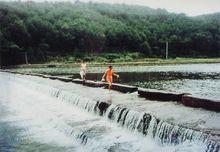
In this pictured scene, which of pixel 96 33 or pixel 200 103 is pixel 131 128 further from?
pixel 96 33

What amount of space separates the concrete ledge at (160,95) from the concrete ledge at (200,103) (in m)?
0.82

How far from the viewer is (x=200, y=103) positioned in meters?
14.7

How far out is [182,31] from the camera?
375ft

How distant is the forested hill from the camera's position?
9975 cm

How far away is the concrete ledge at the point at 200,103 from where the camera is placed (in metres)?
13.9

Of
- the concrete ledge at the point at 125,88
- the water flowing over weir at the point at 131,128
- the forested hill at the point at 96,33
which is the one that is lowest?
the water flowing over weir at the point at 131,128

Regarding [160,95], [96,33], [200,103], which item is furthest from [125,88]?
[96,33]

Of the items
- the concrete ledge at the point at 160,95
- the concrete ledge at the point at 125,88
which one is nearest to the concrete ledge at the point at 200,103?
the concrete ledge at the point at 160,95

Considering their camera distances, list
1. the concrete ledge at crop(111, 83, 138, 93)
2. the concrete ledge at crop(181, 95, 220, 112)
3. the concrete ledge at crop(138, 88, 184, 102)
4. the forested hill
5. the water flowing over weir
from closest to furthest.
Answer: the water flowing over weir, the concrete ledge at crop(181, 95, 220, 112), the concrete ledge at crop(138, 88, 184, 102), the concrete ledge at crop(111, 83, 138, 93), the forested hill

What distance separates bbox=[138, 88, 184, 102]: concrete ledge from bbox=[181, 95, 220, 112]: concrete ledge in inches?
32.2

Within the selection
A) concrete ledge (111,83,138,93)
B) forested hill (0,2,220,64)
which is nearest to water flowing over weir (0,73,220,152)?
concrete ledge (111,83,138,93)

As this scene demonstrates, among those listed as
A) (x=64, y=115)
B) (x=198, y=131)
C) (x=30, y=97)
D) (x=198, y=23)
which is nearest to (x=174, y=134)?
(x=198, y=131)

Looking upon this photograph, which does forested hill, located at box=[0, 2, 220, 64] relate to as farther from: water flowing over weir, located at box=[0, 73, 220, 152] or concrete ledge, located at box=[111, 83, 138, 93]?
water flowing over weir, located at box=[0, 73, 220, 152]

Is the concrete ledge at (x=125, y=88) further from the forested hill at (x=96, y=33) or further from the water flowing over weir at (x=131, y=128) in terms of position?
the forested hill at (x=96, y=33)
